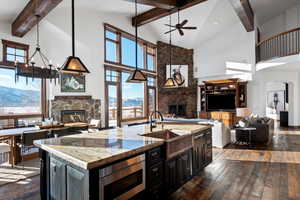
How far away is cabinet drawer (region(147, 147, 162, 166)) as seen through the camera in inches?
86.0

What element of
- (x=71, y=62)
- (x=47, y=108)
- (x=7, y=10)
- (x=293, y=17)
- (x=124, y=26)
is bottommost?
(x=47, y=108)

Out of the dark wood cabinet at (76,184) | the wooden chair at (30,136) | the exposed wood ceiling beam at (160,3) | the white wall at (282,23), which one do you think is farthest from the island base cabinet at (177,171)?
the white wall at (282,23)

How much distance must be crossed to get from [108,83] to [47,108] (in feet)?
8.82

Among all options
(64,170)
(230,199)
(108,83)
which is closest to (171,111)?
(108,83)

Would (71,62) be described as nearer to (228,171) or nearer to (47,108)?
(228,171)

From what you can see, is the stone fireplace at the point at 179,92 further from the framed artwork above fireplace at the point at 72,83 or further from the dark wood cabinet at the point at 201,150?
the dark wood cabinet at the point at 201,150

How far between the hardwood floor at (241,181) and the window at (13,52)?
4.01 meters

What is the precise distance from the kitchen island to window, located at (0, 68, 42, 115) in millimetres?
4444

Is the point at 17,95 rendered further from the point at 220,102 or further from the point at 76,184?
the point at 220,102

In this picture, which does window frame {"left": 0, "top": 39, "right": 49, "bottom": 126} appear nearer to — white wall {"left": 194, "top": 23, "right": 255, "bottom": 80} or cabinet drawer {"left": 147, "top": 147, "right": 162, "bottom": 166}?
cabinet drawer {"left": 147, "top": 147, "right": 162, "bottom": 166}

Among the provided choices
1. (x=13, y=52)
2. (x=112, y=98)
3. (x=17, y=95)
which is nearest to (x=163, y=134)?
(x=17, y=95)

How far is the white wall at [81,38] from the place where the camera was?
6.17 metres

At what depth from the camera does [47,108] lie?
6266mm

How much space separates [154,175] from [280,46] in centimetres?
952
